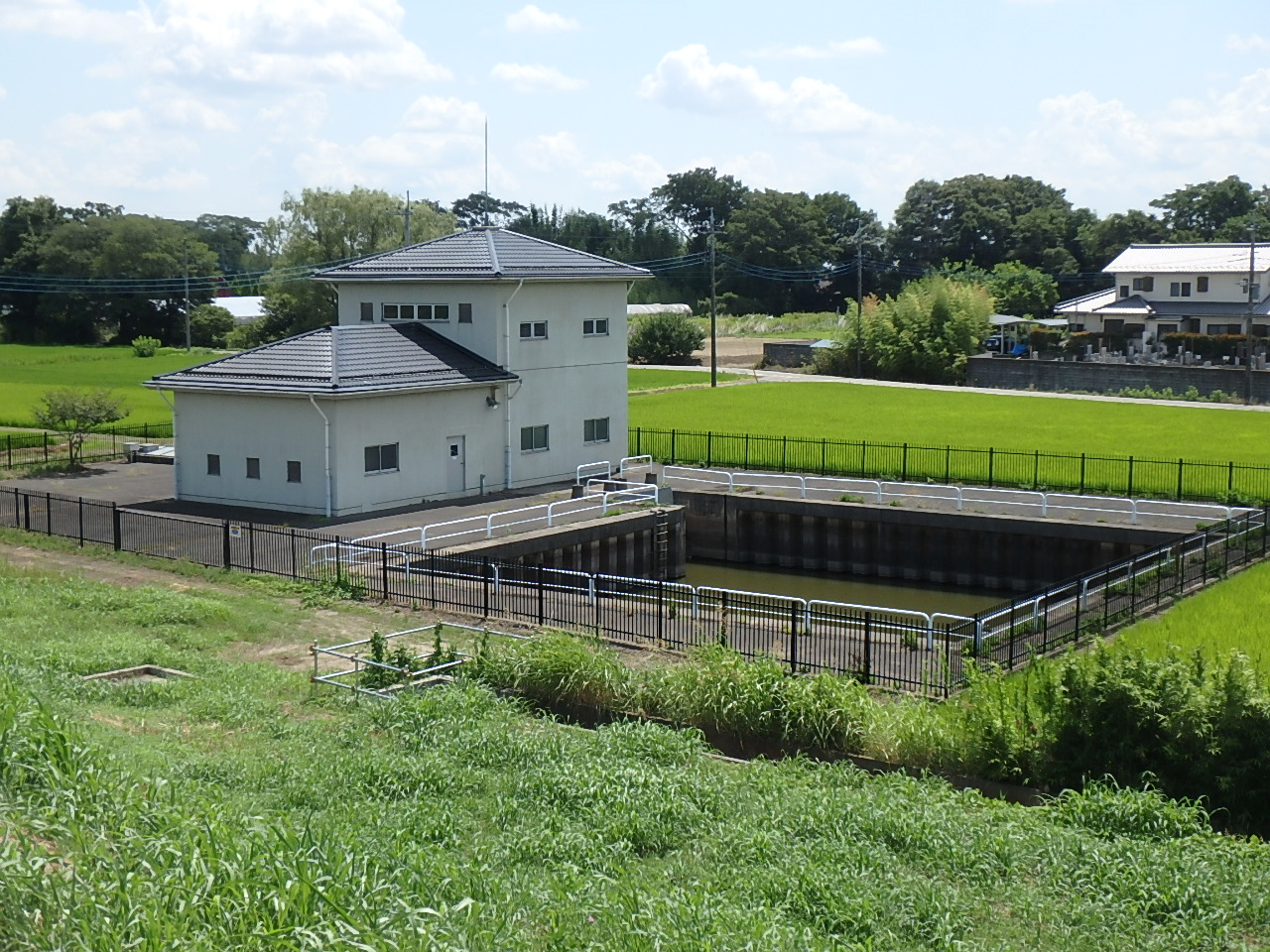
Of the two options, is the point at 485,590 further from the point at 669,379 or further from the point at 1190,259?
the point at 1190,259

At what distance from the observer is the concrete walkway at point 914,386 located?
208ft

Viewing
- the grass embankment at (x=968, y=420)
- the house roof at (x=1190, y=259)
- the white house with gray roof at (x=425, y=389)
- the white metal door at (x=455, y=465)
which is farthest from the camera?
the house roof at (x=1190, y=259)

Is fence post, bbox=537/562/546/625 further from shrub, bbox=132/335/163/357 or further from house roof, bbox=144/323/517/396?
shrub, bbox=132/335/163/357

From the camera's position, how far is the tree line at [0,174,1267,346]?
94.2 metres

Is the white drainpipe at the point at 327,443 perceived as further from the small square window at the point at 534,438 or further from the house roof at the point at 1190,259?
the house roof at the point at 1190,259

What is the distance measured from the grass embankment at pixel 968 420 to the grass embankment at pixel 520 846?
33.2 meters

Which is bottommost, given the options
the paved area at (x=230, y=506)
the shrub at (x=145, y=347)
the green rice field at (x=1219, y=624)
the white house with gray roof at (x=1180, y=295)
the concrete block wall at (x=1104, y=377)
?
the green rice field at (x=1219, y=624)

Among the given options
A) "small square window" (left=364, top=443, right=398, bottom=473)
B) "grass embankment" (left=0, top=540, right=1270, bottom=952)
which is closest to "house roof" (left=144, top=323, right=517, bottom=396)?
"small square window" (left=364, top=443, right=398, bottom=473)

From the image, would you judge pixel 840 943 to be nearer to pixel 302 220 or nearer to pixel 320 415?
pixel 320 415

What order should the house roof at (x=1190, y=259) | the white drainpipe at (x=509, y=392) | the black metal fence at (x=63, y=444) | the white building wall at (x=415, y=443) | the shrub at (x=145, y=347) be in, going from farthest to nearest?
the shrub at (x=145, y=347)
the house roof at (x=1190, y=259)
the black metal fence at (x=63, y=444)
the white drainpipe at (x=509, y=392)
the white building wall at (x=415, y=443)

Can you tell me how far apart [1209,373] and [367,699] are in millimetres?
56558

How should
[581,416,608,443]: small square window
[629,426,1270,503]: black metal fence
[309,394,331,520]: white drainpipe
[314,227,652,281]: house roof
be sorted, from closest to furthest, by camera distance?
[309,394,331,520]: white drainpipe, [629,426,1270,503]: black metal fence, [314,227,652,281]: house roof, [581,416,608,443]: small square window

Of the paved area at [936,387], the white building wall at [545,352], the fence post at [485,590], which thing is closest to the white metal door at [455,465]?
the white building wall at [545,352]

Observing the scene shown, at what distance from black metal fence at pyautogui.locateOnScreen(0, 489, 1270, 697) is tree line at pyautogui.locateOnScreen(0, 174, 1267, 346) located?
5973cm
